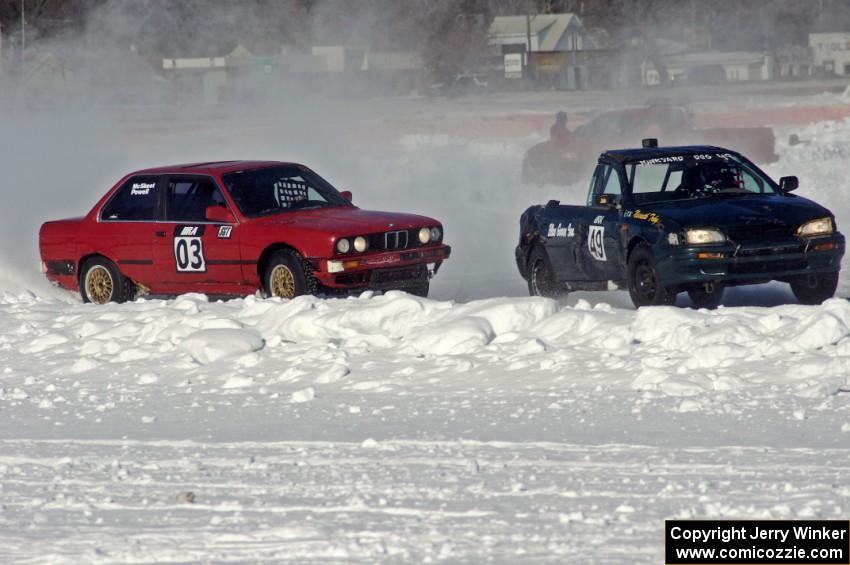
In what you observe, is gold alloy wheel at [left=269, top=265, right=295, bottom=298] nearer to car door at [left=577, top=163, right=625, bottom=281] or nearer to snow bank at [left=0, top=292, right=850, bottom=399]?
snow bank at [left=0, top=292, right=850, bottom=399]

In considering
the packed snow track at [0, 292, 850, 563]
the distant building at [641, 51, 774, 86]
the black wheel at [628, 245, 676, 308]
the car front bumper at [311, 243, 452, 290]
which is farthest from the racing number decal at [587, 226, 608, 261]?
the distant building at [641, 51, 774, 86]

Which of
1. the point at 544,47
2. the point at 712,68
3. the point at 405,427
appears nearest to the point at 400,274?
the point at 405,427

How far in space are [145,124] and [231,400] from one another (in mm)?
28239

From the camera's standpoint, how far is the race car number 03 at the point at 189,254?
1259 centimetres

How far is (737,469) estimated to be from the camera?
626 centimetres

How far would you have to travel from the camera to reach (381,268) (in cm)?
1211

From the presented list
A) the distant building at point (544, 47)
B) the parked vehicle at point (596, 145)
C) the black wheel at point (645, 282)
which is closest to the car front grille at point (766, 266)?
the black wheel at point (645, 282)

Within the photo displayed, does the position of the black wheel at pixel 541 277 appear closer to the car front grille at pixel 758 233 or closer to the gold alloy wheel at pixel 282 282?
the car front grille at pixel 758 233

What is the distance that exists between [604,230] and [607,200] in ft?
0.79

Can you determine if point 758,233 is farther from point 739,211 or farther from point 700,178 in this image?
point 700,178

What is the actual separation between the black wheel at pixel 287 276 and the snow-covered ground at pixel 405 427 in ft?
3.05

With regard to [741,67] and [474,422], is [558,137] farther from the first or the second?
[741,67]

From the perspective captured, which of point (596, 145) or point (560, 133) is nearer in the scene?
point (560, 133)

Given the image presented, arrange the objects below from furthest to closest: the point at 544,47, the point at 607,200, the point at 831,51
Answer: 1. the point at 544,47
2. the point at 831,51
3. the point at 607,200
